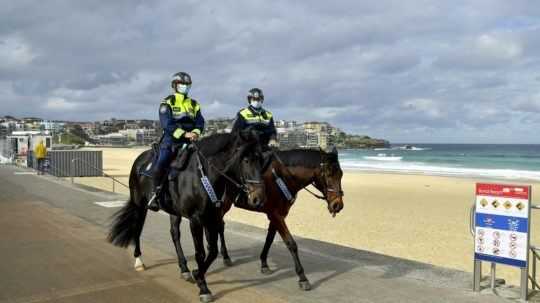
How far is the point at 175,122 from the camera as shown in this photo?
646 centimetres

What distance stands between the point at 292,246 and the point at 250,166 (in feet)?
5.09

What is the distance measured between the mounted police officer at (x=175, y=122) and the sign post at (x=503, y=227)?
3.89 m

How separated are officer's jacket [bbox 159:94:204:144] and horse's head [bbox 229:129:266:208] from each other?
982 mm

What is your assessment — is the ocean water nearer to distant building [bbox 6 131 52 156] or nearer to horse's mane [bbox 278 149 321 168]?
distant building [bbox 6 131 52 156]

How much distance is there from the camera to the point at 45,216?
38.5ft

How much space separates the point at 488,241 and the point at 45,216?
10351 millimetres

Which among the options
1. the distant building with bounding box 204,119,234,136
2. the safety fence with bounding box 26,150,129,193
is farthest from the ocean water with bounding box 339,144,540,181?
the distant building with bounding box 204,119,234,136

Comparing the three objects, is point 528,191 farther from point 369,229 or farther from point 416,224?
point 416,224

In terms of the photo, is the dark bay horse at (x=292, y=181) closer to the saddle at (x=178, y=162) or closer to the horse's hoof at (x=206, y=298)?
the saddle at (x=178, y=162)

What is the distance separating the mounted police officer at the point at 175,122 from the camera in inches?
251

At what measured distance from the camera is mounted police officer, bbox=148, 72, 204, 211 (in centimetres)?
637

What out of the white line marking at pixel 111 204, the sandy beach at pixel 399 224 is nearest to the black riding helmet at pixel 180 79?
the sandy beach at pixel 399 224

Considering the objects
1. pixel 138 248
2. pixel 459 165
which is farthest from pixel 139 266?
pixel 459 165

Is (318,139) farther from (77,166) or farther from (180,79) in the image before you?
(77,166)
